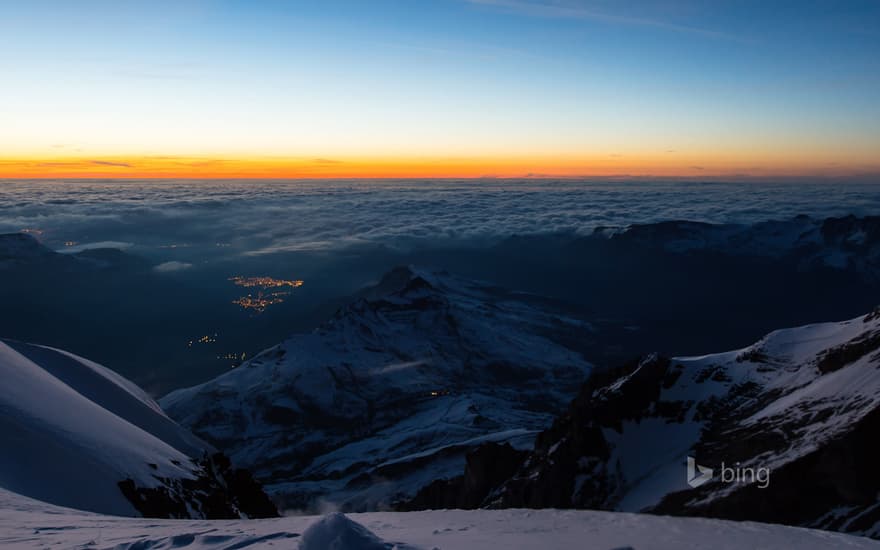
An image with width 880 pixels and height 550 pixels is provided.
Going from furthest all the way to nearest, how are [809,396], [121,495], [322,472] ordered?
Result: [322,472] → [809,396] → [121,495]

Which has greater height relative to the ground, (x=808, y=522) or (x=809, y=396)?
(x=809, y=396)

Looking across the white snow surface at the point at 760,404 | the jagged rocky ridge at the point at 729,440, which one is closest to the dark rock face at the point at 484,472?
the jagged rocky ridge at the point at 729,440

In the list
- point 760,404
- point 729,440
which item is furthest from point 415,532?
point 760,404

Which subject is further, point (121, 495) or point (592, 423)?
point (592, 423)

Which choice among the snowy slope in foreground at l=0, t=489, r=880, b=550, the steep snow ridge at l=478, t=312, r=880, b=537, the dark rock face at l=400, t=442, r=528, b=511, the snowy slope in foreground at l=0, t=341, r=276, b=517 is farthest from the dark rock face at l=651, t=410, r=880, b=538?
the snowy slope in foreground at l=0, t=341, r=276, b=517

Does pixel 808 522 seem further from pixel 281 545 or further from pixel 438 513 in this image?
pixel 281 545

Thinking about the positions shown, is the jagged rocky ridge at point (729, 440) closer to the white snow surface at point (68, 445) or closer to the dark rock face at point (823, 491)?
the dark rock face at point (823, 491)

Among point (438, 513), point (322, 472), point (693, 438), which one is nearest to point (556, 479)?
point (693, 438)

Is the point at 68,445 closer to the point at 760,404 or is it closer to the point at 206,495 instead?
the point at 206,495
